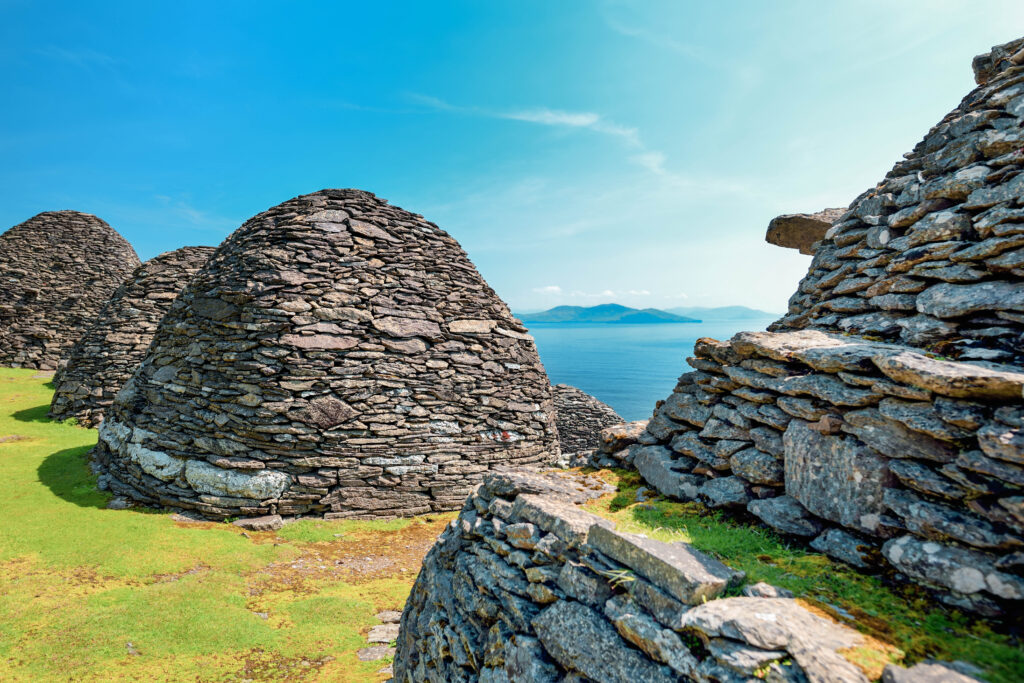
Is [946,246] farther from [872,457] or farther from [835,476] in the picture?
[835,476]

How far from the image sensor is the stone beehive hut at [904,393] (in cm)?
241

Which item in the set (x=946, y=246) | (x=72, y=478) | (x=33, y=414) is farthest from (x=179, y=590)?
(x=33, y=414)

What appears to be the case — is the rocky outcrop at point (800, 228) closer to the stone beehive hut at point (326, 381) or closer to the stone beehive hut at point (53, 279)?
the stone beehive hut at point (326, 381)

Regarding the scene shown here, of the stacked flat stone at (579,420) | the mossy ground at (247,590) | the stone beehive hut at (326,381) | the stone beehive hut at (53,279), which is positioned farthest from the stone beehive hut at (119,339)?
the stacked flat stone at (579,420)

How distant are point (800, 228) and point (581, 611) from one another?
871 centimetres

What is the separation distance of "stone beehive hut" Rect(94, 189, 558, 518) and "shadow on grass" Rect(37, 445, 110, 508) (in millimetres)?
395

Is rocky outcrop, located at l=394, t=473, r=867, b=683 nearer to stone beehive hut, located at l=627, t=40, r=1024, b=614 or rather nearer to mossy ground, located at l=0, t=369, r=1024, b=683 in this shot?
mossy ground, located at l=0, t=369, r=1024, b=683

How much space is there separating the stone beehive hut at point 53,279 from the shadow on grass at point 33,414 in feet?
31.2

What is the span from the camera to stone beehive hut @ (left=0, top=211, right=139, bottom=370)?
2259 cm

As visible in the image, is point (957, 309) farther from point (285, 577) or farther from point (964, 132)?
point (285, 577)

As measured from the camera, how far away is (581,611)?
2838 mm

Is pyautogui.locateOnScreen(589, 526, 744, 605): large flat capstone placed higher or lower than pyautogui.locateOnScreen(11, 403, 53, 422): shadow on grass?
higher

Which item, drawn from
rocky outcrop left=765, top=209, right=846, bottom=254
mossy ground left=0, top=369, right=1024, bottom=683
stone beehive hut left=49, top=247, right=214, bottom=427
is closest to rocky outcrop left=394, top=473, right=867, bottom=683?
mossy ground left=0, top=369, right=1024, bottom=683

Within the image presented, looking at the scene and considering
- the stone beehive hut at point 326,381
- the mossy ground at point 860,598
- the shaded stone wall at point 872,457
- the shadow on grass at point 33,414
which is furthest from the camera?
the shadow on grass at point 33,414
